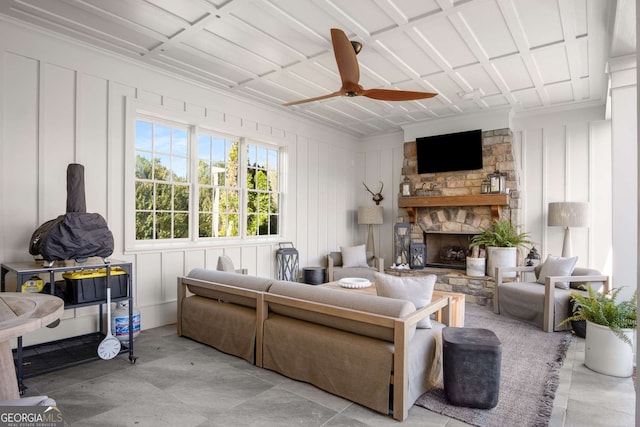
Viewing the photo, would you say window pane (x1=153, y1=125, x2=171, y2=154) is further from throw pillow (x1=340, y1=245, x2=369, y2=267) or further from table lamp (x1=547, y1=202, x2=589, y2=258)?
table lamp (x1=547, y1=202, x2=589, y2=258)

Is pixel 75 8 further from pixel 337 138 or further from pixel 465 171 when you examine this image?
pixel 465 171

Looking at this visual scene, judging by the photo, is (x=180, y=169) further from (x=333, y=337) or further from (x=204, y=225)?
(x=333, y=337)

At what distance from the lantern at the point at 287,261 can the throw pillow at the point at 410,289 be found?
3.04 metres

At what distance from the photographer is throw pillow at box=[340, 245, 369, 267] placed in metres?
6.26

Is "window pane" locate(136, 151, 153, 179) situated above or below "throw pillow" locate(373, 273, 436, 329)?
above

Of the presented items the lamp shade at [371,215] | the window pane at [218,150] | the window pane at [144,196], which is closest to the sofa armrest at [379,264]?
the lamp shade at [371,215]

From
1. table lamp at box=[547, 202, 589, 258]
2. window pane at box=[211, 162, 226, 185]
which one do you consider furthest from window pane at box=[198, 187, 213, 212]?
table lamp at box=[547, 202, 589, 258]

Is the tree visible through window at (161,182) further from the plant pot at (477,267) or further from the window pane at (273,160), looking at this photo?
the plant pot at (477,267)

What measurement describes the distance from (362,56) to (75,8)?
105 inches

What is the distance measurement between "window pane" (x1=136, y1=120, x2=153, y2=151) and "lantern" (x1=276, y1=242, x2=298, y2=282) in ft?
7.85

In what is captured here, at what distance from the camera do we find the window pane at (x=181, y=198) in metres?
4.51

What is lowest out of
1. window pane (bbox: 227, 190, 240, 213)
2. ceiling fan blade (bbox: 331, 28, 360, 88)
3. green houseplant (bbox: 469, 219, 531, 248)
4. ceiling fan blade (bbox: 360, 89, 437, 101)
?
green houseplant (bbox: 469, 219, 531, 248)

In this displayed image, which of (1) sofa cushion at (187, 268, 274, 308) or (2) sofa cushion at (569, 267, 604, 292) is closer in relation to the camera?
(1) sofa cushion at (187, 268, 274, 308)

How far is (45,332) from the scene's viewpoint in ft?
11.1
